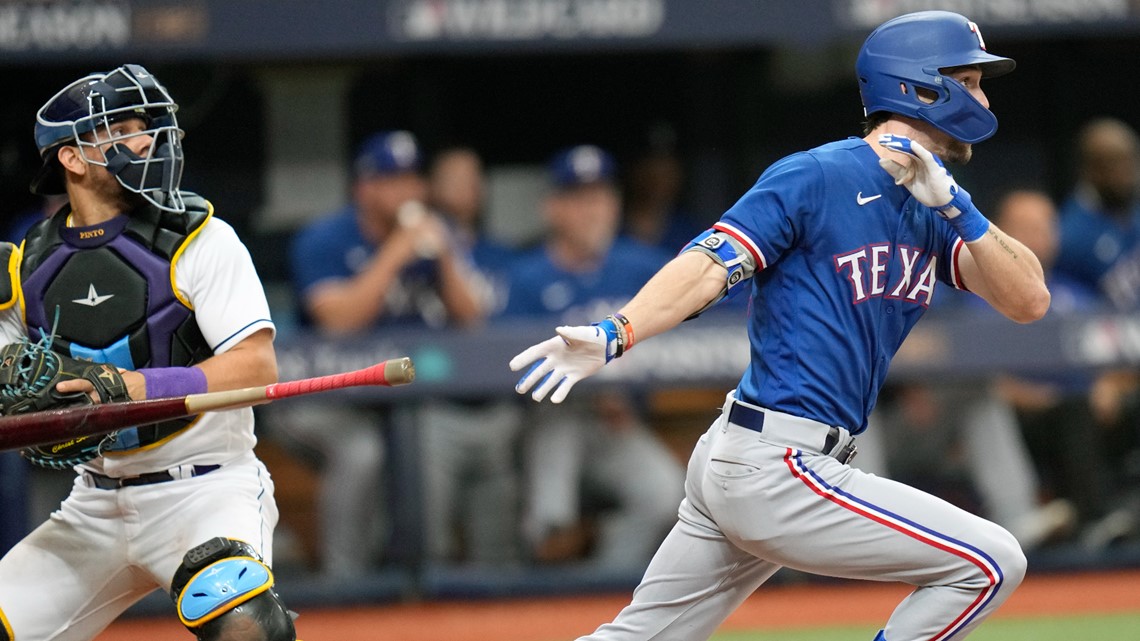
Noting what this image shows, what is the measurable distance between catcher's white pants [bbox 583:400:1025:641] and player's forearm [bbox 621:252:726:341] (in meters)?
0.36

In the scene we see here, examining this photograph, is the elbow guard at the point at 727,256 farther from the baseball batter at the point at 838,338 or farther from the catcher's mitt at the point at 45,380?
the catcher's mitt at the point at 45,380

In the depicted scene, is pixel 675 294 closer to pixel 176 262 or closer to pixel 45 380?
pixel 176 262

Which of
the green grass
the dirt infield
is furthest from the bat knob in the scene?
the green grass

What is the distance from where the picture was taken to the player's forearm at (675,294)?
3.28 metres

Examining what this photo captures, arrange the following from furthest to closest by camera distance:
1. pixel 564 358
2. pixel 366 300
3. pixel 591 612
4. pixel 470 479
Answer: pixel 470 479 < pixel 366 300 < pixel 591 612 < pixel 564 358

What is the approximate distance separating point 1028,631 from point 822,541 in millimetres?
3013

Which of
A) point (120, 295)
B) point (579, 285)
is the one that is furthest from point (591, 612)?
point (120, 295)

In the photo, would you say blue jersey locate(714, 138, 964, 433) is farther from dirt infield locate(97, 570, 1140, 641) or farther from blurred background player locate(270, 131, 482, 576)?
blurred background player locate(270, 131, 482, 576)

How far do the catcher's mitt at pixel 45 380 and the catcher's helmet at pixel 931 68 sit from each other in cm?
197

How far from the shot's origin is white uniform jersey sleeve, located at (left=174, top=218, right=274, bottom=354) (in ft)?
12.0

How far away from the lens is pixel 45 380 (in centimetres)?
352

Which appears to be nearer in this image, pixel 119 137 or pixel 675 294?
pixel 675 294

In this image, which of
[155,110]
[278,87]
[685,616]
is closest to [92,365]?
[155,110]

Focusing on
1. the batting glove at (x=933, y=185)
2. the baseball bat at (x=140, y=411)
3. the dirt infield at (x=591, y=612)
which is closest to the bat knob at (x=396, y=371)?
the baseball bat at (x=140, y=411)
